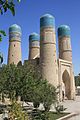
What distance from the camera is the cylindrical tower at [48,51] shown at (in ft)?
102

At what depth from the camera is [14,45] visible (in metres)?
36.8

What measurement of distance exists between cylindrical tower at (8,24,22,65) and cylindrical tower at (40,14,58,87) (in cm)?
578

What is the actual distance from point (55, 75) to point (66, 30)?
954cm

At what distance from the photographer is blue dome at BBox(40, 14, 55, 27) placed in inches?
1268

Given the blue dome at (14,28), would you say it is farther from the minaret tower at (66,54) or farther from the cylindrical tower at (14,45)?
the minaret tower at (66,54)

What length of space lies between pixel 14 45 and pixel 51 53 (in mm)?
7837

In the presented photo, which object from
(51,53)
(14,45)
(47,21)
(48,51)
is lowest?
(51,53)

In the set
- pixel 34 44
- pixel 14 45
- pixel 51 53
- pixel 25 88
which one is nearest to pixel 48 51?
pixel 51 53

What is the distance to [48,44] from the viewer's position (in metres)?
31.9

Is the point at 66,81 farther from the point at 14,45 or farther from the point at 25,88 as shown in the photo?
the point at 25,88

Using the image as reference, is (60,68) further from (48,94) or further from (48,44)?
(48,94)

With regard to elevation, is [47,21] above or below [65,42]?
above

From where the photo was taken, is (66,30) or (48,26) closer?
(48,26)

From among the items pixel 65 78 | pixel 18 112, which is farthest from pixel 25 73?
pixel 65 78
